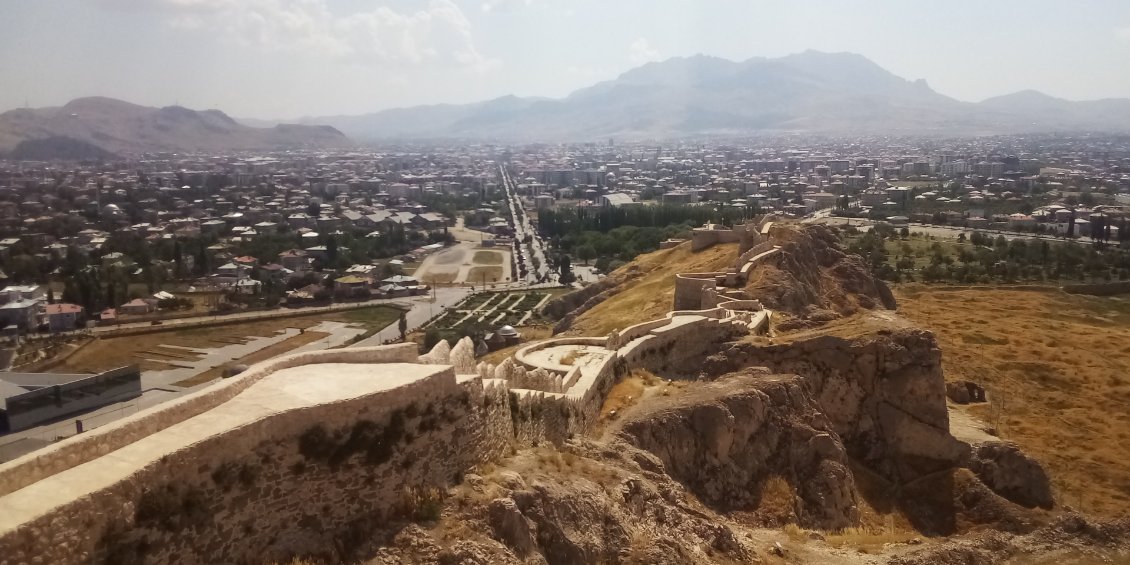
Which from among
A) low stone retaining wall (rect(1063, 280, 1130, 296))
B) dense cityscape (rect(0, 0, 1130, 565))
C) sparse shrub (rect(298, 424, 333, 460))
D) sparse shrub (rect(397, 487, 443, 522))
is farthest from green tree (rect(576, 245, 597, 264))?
sparse shrub (rect(298, 424, 333, 460))

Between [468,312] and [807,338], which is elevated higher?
[807,338]

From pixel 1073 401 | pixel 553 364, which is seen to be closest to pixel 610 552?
pixel 553 364

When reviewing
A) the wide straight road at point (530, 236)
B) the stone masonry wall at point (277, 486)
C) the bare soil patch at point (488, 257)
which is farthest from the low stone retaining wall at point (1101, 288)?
the stone masonry wall at point (277, 486)

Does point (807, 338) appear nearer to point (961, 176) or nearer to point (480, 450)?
point (480, 450)

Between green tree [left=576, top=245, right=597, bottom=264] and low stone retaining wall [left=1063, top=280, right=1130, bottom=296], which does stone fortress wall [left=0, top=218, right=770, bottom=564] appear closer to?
low stone retaining wall [left=1063, top=280, right=1130, bottom=296]

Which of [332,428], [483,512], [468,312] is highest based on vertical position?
[332,428]

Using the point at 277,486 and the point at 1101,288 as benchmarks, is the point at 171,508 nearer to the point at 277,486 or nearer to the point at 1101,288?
the point at 277,486
